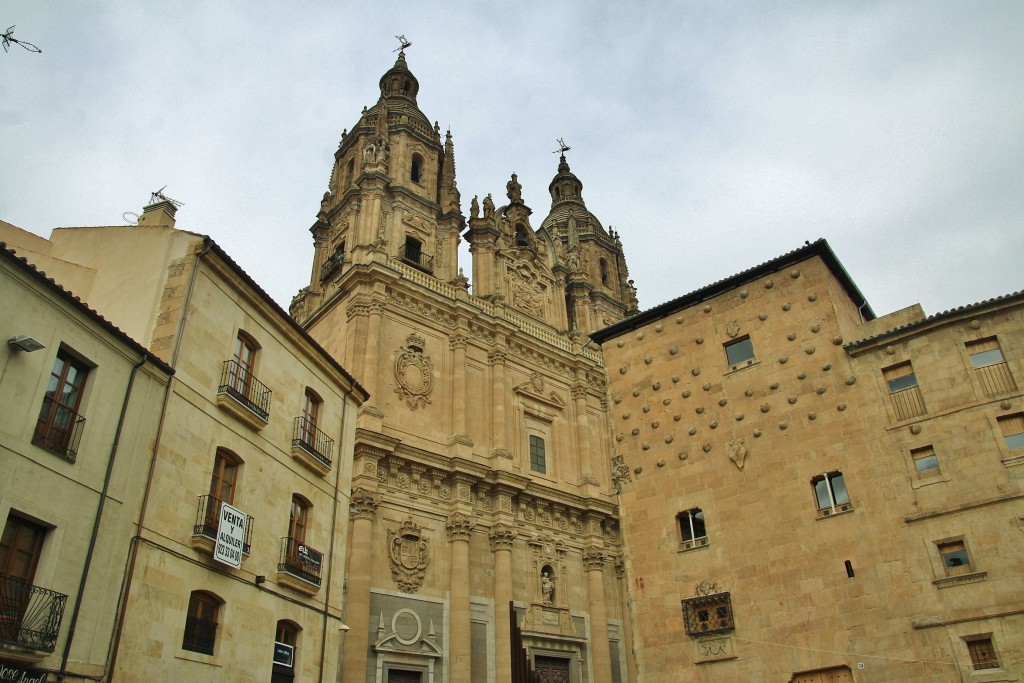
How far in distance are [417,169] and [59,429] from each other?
28258mm

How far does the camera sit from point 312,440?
19.6m

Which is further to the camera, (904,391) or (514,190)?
(514,190)

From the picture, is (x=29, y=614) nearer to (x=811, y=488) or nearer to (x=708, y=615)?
(x=708, y=615)

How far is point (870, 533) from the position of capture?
54.4 ft

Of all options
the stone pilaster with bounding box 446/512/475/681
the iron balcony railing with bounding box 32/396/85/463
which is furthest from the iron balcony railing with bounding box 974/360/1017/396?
the stone pilaster with bounding box 446/512/475/681

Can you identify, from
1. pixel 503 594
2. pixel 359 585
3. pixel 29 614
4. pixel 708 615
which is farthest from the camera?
pixel 503 594

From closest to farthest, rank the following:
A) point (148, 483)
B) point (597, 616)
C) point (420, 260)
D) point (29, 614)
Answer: point (29, 614)
point (148, 483)
point (597, 616)
point (420, 260)

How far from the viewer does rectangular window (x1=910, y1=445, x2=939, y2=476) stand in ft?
53.7

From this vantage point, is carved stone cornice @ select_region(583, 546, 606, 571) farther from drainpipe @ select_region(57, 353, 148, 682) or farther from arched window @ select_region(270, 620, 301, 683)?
drainpipe @ select_region(57, 353, 148, 682)

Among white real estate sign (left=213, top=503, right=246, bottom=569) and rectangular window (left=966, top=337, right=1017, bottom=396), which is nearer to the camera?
white real estate sign (left=213, top=503, right=246, bottom=569)

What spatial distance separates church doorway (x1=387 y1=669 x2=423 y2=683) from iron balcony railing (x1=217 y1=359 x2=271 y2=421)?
12102 millimetres

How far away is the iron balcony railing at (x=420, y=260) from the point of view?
117 ft

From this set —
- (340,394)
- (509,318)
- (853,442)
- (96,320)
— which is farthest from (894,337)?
(509,318)

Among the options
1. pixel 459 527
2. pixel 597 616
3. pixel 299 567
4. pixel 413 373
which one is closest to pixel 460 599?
pixel 459 527
